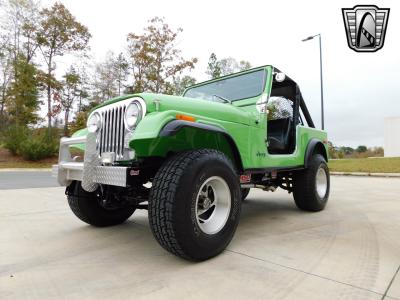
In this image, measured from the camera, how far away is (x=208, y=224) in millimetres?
2646

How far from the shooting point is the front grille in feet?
8.60

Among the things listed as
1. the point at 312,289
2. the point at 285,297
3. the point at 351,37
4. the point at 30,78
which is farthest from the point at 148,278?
the point at 30,78

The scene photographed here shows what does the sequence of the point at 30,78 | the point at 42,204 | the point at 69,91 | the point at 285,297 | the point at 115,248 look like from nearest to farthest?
the point at 285,297 → the point at 115,248 → the point at 42,204 → the point at 30,78 → the point at 69,91

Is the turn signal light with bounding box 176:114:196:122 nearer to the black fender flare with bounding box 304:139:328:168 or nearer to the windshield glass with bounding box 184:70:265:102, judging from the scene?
the windshield glass with bounding box 184:70:265:102

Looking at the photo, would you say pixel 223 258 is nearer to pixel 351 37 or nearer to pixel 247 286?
pixel 247 286

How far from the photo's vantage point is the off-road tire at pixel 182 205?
2.19m

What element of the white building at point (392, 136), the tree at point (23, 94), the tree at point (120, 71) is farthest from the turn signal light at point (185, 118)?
the white building at point (392, 136)

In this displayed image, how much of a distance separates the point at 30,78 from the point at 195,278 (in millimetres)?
21960

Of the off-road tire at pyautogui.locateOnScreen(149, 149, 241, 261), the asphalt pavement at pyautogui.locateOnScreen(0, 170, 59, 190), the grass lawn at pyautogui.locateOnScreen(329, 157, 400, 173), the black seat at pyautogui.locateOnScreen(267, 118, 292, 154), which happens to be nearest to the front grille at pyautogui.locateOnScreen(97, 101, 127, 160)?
the off-road tire at pyautogui.locateOnScreen(149, 149, 241, 261)

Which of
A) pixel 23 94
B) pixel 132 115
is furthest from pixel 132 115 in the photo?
pixel 23 94

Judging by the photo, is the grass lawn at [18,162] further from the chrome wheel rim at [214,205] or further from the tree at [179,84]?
the chrome wheel rim at [214,205]

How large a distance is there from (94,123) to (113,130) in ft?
1.12

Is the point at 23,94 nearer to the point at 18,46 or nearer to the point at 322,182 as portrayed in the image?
the point at 18,46

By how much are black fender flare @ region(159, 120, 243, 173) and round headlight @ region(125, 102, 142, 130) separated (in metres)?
0.36
